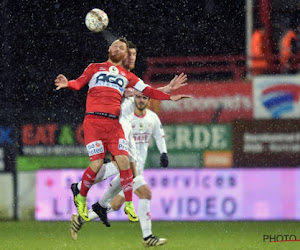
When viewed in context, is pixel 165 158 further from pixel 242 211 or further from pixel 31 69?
pixel 31 69

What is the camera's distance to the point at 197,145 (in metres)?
16.1

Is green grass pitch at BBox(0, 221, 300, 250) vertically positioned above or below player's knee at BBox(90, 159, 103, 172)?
below

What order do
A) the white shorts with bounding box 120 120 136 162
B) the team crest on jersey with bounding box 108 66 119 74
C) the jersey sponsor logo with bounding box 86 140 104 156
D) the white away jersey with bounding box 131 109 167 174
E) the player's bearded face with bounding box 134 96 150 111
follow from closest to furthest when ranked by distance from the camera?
the jersey sponsor logo with bounding box 86 140 104 156, the team crest on jersey with bounding box 108 66 119 74, the white shorts with bounding box 120 120 136 162, the white away jersey with bounding box 131 109 167 174, the player's bearded face with bounding box 134 96 150 111

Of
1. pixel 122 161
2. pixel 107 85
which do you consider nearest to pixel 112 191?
pixel 122 161

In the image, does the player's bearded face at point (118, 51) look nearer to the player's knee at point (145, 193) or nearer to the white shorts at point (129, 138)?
the white shorts at point (129, 138)

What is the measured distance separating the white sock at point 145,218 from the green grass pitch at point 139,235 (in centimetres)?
23

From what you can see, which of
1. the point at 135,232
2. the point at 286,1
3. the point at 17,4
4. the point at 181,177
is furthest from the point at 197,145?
the point at 17,4

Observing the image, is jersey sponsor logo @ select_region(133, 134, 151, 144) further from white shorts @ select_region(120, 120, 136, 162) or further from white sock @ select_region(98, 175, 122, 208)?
white sock @ select_region(98, 175, 122, 208)

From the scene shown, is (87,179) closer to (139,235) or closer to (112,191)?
(112,191)

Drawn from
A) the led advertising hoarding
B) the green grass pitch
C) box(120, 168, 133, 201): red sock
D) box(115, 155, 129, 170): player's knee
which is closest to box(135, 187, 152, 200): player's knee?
the green grass pitch

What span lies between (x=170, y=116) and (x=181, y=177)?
1.92 m

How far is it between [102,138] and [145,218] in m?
1.22

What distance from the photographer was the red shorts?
10.3 m

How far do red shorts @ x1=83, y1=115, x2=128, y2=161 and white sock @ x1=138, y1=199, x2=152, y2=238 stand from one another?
97cm
